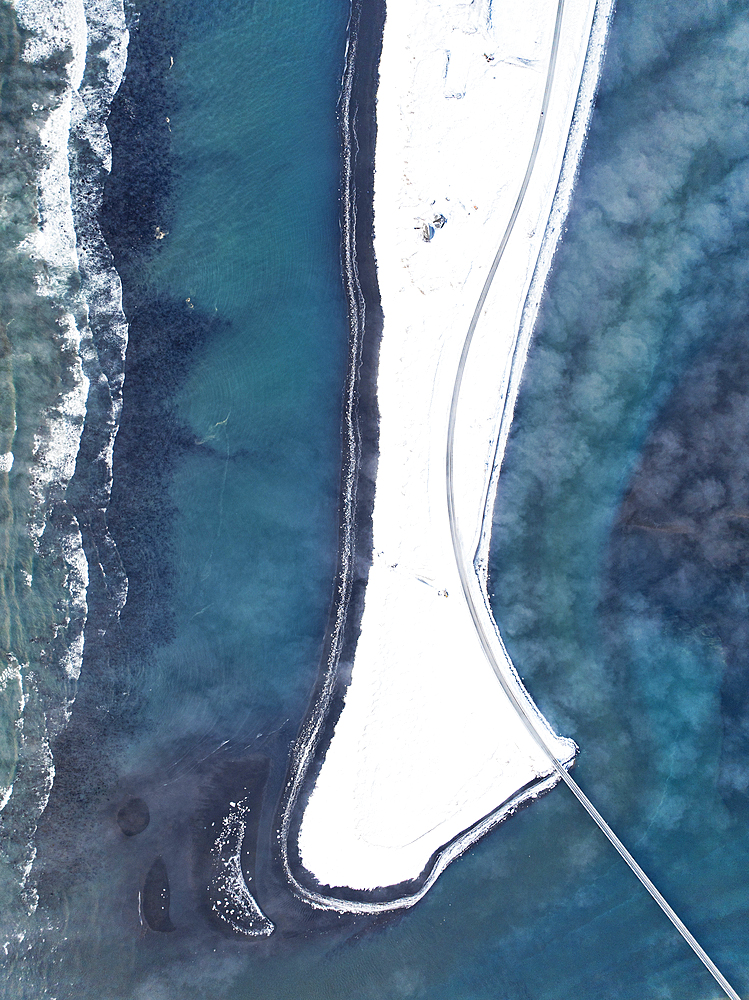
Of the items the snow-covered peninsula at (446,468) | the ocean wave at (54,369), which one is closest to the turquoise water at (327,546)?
the ocean wave at (54,369)

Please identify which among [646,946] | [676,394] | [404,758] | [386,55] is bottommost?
[646,946]

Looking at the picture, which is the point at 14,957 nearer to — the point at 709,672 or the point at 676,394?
the point at 709,672

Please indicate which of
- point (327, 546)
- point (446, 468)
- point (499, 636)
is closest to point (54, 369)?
point (327, 546)

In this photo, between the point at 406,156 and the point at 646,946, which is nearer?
the point at 406,156

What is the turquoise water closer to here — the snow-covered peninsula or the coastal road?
the coastal road

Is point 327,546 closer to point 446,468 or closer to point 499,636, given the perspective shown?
point 446,468

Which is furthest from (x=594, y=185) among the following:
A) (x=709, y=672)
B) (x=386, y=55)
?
(x=709, y=672)

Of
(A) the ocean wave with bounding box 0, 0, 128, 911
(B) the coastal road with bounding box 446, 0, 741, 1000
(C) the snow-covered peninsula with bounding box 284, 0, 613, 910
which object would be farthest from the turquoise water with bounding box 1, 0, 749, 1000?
(C) the snow-covered peninsula with bounding box 284, 0, 613, 910
